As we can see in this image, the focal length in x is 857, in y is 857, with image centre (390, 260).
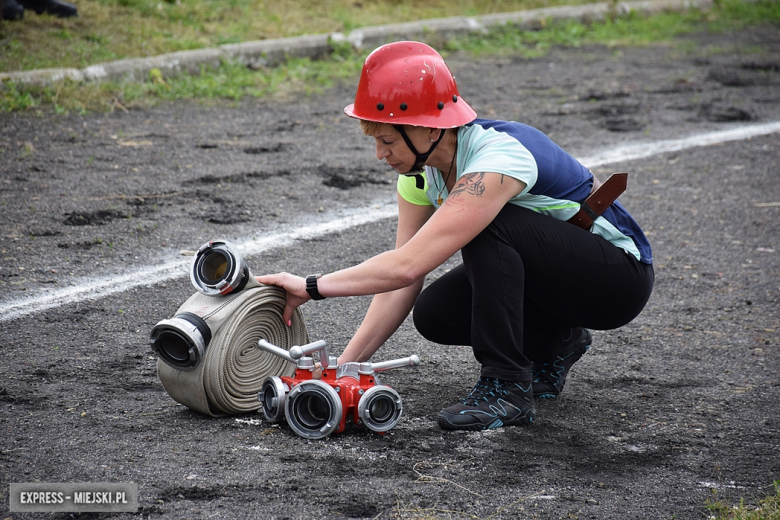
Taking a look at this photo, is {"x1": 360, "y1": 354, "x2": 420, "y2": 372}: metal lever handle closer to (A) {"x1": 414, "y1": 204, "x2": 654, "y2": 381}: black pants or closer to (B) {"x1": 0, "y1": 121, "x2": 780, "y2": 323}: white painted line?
(A) {"x1": 414, "y1": 204, "x2": 654, "y2": 381}: black pants

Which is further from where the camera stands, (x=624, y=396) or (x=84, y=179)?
(x=84, y=179)

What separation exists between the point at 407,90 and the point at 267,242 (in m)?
2.10

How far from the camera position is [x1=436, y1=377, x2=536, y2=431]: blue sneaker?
3.04 metres

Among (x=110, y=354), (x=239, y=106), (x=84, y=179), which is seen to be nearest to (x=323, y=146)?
(x=239, y=106)

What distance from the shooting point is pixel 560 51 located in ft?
34.3

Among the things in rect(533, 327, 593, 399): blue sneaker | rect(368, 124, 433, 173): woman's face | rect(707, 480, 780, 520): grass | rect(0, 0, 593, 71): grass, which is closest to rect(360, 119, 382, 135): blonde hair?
rect(368, 124, 433, 173): woman's face

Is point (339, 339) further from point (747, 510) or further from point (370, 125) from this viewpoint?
point (747, 510)

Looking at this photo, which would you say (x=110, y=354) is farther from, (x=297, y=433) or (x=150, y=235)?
(x=150, y=235)

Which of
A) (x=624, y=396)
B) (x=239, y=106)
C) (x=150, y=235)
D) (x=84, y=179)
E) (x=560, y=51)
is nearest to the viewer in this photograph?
(x=624, y=396)

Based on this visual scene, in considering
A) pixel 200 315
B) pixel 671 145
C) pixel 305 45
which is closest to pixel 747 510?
pixel 200 315

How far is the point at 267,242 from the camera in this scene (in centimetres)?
482

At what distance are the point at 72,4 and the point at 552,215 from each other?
7475mm

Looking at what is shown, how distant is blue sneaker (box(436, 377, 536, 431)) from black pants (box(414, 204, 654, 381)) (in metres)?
0.05

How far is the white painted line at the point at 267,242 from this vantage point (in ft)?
12.9
